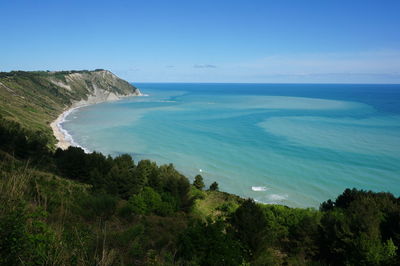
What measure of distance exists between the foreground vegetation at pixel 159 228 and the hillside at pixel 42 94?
Result: 203 ft

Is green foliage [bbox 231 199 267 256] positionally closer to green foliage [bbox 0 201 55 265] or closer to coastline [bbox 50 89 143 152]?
green foliage [bbox 0 201 55 265]

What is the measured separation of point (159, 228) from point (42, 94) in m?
138

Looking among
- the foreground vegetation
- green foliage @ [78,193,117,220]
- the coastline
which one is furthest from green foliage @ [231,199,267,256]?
the coastline

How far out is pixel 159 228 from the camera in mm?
17688

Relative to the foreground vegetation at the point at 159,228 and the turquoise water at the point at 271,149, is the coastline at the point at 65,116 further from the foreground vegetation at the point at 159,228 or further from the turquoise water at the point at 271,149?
the foreground vegetation at the point at 159,228

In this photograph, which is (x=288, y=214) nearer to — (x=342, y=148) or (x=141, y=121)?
(x=342, y=148)

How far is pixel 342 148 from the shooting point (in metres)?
62.8

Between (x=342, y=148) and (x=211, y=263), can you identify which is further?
(x=342, y=148)

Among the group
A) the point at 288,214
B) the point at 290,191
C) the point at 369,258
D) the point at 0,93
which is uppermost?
the point at 0,93

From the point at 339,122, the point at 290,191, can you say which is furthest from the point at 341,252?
the point at 339,122

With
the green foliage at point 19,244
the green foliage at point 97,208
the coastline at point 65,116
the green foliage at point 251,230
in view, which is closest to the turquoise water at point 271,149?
the coastline at point 65,116

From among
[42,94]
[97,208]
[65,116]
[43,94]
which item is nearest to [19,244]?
[97,208]

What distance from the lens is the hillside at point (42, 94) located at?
3400 inches

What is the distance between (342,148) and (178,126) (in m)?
49.6
